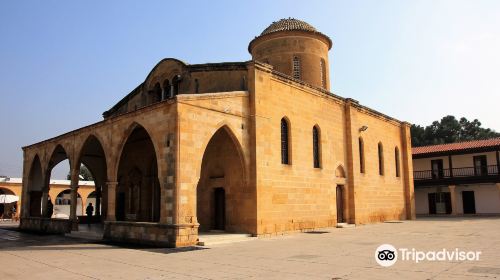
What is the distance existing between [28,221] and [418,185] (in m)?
27.0

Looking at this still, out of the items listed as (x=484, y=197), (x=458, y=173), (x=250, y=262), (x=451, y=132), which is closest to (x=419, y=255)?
(x=250, y=262)

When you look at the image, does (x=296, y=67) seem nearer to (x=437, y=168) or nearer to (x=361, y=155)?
(x=361, y=155)

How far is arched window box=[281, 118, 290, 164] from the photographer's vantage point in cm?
1628

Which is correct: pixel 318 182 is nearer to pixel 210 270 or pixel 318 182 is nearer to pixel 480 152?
pixel 210 270

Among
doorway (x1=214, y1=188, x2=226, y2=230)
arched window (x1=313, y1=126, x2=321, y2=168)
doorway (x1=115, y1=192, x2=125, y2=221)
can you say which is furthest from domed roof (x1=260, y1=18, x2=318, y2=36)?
doorway (x1=115, y1=192, x2=125, y2=221)

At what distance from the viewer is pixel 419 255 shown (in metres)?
9.20

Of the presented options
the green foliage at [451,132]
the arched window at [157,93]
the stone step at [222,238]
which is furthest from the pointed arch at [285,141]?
the green foliage at [451,132]

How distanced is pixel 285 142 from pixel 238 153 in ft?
8.89

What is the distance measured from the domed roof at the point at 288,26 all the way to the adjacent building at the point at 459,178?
16.2 metres

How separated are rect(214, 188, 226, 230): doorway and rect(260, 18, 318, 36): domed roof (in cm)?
971

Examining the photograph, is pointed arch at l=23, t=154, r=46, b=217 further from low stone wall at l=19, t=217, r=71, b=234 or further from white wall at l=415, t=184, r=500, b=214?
white wall at l=415, t=184, r=500, b=214

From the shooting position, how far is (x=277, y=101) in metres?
16.0

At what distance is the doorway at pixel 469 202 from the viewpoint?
29422mm

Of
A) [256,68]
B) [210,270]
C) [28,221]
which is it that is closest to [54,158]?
[28,221]
